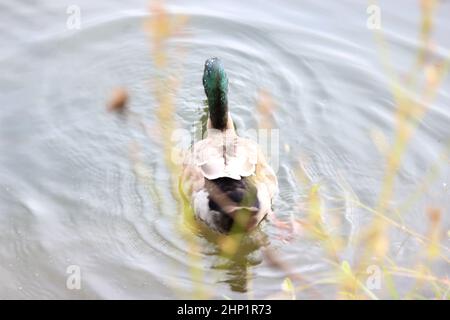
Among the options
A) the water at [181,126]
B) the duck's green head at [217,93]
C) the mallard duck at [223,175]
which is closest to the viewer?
the mallard duck at [223,175]

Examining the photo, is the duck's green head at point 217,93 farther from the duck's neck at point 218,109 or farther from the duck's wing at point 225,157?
the duck's wing at point 225,157

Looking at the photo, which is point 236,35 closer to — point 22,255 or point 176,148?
point 176,148

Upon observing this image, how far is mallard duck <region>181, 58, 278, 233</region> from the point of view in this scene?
5348 mm

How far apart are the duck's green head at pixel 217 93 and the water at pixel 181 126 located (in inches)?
20.6

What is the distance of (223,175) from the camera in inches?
216

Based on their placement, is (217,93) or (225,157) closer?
(225,157)

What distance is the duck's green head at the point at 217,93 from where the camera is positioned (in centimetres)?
695

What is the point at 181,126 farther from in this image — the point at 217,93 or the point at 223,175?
the point at 223,175

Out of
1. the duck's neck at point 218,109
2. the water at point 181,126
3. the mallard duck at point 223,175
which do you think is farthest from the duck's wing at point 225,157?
the water at point 181,126

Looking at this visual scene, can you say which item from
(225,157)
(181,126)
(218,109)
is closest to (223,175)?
(225,157)

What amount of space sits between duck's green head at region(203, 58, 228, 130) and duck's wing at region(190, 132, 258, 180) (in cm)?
26

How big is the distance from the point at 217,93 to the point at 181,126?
0.63m

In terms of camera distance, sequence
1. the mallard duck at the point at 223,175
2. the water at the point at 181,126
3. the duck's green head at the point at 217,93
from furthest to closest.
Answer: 1. the duck's green head at the point at 217,93
2. the water at the point at 181,126
3. the mallard duck at the point at 223,175

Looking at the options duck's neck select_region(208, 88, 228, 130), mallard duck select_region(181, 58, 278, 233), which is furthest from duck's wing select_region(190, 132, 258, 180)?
duck's neck select_region(208, 88, 228, 130)
